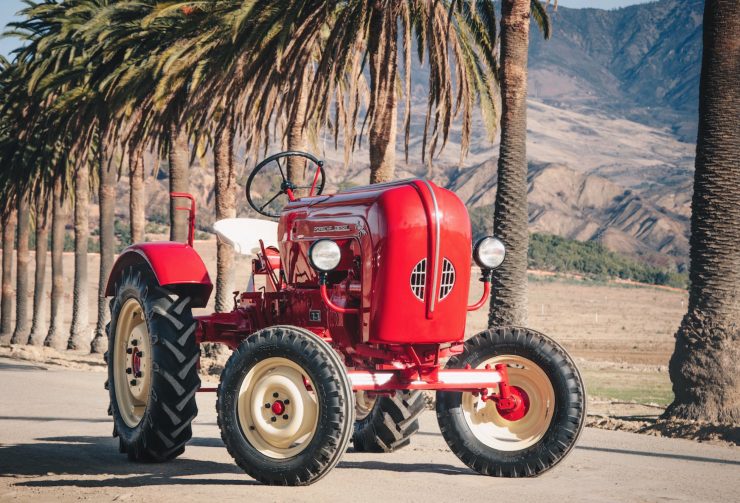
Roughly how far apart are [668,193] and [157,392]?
161057 millimetres

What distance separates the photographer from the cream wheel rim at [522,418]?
8.03 m

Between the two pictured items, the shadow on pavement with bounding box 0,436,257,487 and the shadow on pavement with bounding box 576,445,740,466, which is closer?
the shadow on pavement with bounding box 0,436,257,487

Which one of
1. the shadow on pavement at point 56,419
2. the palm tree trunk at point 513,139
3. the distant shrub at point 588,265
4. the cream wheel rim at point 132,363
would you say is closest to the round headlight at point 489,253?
the cream wheel rim at point 132,363

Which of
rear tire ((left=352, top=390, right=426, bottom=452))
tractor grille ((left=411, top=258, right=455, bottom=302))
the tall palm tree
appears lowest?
rear tire ((left=352, top=390, right=426, bottom=452))

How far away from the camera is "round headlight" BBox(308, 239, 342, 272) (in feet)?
24.3

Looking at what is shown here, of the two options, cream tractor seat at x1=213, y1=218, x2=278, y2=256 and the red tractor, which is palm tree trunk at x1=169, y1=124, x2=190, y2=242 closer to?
cream tractor seat at x1=213, y1=218, x2=278, y2=256

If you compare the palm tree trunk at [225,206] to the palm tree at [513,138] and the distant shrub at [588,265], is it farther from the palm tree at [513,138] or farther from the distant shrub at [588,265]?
the distant shrub at [588,265]

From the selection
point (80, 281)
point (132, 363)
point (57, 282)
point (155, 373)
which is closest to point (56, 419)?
point (132, 363)

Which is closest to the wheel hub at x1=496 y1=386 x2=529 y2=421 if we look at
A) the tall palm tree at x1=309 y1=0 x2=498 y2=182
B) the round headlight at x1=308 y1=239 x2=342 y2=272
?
the round headlight at x1=308 y1=239 x2=342 y2=272

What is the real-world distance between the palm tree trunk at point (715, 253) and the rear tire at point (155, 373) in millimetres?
6515

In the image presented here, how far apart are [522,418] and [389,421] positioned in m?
1.42

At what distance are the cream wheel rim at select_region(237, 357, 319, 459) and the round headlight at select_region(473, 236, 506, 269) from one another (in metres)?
1.60

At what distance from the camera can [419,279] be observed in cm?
754

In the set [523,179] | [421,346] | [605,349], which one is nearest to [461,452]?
[421,346]
